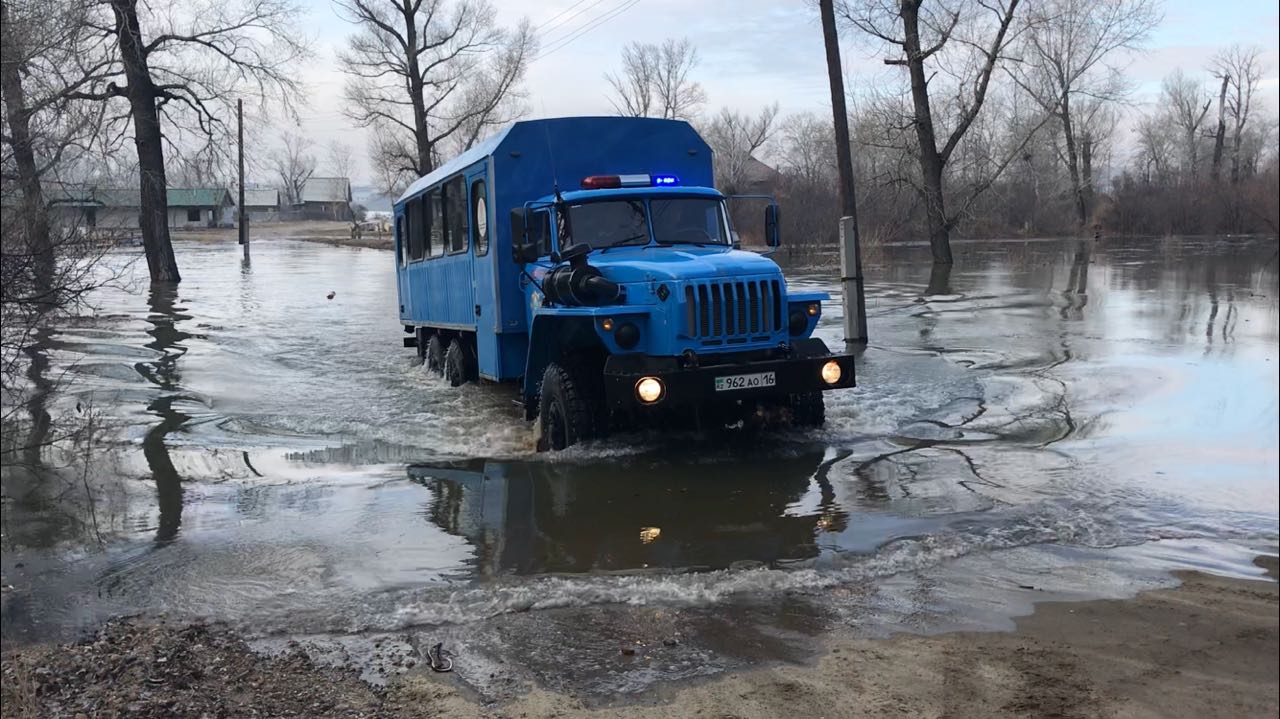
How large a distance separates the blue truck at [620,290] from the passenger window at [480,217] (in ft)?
0.10

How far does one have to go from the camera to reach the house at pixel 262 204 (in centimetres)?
11931

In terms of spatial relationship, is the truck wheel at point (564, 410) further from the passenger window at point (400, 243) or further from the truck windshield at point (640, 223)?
the passenger window at point (400, 243)

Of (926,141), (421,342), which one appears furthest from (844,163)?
(926,141)

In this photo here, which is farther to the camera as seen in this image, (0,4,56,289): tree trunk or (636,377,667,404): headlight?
(636,377,667,404): headlight

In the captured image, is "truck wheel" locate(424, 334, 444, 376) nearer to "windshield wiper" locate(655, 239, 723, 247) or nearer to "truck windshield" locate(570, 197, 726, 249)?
"truck windshield" locate(570, 197, 726, 249)

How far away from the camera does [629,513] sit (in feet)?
23.0

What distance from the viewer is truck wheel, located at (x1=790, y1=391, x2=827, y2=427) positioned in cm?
909

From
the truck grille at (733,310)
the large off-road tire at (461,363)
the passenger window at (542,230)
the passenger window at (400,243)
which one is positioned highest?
the passenger window at (400,243)

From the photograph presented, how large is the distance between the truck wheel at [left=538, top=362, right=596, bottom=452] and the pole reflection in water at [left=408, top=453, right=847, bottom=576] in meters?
0.30

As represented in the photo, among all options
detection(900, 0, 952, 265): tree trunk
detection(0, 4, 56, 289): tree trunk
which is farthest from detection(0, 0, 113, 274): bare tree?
detection(900, 0, 952, 265): tree trunk

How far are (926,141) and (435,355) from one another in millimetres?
21150

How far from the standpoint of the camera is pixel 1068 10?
2727cm

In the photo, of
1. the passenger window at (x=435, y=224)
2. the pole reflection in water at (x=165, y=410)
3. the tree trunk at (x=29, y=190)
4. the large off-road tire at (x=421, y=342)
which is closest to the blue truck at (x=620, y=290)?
the passenger window at (x=435, y=224)

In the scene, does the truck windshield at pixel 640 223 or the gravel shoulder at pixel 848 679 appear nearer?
the gravel shoulder at pixel 848 679
